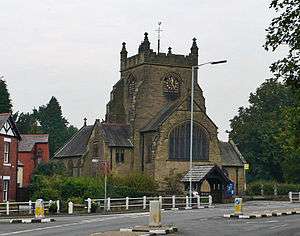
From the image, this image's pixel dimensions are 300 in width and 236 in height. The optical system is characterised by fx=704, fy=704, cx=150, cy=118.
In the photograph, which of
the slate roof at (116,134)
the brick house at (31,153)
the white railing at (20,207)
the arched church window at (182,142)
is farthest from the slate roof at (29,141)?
the white railing at (20,207)

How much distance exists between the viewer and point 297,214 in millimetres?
41031

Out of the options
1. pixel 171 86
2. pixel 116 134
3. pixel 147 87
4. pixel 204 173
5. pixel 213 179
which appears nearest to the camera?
pixel 204 173

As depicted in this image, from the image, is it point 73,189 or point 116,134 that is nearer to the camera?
point 73,189

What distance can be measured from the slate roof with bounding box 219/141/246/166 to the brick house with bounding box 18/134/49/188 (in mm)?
20368

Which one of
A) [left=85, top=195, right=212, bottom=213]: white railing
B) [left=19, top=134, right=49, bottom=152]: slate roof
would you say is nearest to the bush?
[left=85, top=195, right=212, bottom=213]: white railing

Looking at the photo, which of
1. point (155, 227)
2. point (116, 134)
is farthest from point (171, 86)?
point (155, 227)

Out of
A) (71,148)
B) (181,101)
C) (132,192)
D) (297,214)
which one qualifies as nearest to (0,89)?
(71,148)

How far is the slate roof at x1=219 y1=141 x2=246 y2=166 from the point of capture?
8094 centimetres

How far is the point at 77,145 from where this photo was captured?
83125mm

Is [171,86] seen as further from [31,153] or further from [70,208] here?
[70,208]

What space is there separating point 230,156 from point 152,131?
12.6 m

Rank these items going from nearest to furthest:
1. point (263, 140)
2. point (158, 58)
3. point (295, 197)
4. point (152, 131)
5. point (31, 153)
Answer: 1. point (295, 197)
2. point (152, 131)
3. point (31, 153)
4. point (158, 58)
5. point (263, 140)

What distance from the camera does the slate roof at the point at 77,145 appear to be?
80.9m

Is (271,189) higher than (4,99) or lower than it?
lower
